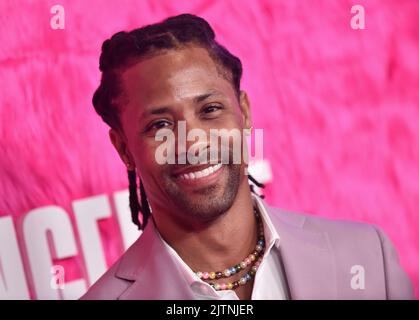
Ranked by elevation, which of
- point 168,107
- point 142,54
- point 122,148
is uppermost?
point 142,54

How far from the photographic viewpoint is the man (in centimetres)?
171

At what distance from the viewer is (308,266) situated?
1704mm

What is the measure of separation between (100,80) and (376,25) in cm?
96

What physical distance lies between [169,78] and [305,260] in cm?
63

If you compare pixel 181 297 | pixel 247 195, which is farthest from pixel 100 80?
pixel 181 297

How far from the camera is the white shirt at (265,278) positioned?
1695mm

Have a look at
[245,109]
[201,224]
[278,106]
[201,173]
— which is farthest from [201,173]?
[278,106]

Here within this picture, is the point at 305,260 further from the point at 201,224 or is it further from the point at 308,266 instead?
the point at 201,224

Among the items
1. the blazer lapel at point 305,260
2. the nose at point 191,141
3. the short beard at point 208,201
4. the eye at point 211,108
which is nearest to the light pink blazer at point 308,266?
the blazer lapel at point 305,260

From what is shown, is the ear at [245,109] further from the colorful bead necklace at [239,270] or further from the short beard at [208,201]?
the colorful bead necklace at [239,270]

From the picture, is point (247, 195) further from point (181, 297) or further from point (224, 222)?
point (181, 297)

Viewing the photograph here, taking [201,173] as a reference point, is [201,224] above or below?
below

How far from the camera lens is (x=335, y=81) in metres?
2.12
